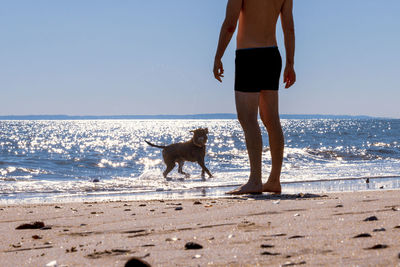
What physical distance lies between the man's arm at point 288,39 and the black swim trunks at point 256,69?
0.97 feet

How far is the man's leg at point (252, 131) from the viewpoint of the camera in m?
5.03

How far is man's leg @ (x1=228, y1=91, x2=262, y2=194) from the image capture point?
5.03 meters

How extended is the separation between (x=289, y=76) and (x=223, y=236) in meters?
3.20

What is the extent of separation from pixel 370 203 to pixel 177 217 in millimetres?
1365

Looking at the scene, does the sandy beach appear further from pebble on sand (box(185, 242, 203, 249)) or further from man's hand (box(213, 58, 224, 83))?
man's hand (box(213, 58, 224, 83))

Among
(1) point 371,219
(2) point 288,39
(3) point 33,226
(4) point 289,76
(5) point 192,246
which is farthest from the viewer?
(4) point 289,76

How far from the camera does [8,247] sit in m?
2.67

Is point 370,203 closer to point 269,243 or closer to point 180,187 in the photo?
point 269,243

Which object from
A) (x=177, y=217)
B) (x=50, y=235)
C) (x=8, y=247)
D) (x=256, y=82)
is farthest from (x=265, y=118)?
(x=8, y=247)

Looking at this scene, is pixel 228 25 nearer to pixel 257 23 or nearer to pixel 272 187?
pixel 257 23

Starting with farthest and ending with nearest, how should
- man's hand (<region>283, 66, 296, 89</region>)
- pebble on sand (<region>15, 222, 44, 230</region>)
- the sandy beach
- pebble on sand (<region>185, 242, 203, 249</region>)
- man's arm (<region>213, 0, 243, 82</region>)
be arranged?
man's hand (<region>283, 66, 296, 89</region>), man's arm (<region>213, 0, 243, 82</region>), pebble on sand (<region>15, 222, 44, 230</region>), pebble on sand (<region>185, 242, 203, 249</region>), the sandy beach

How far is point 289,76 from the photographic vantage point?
5.45m

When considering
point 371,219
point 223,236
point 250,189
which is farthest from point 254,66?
point 223,236

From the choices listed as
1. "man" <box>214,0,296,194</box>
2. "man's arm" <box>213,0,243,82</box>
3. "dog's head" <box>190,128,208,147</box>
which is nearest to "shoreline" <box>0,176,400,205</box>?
"man" <box>214,0,296,194</box>
